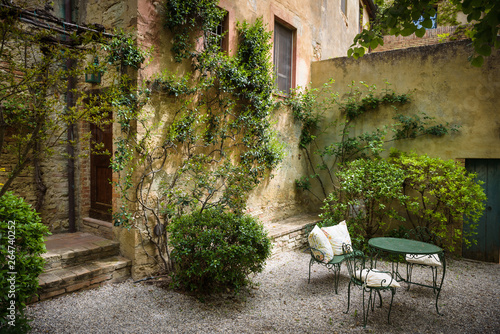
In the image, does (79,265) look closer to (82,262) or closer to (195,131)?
(82,262)

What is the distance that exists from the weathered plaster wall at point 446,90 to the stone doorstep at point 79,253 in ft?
18.9

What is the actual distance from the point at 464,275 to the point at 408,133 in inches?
116

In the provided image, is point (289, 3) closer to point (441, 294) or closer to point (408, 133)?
point (408, 133)

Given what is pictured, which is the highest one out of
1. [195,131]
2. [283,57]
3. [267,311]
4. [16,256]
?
[283,57]

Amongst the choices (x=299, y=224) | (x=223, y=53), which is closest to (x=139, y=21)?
(x=223, y=53)

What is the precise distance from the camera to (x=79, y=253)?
4387 millimetres

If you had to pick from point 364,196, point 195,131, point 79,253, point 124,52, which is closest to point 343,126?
point 364,196

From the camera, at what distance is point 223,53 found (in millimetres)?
5422

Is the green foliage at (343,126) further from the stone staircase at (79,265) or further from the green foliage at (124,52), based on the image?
the stone staircase at (79,265)

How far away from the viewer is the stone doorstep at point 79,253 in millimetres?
4145

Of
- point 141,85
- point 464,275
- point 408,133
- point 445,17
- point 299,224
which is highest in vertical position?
point 445,17

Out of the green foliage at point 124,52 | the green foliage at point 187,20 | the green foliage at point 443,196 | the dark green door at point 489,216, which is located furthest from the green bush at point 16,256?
the dark green door at point 489,216

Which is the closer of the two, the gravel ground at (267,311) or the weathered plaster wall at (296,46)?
the gravel ground at (267,311)

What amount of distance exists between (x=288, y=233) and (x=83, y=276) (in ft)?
12.2
